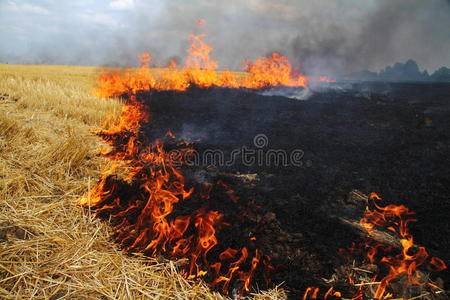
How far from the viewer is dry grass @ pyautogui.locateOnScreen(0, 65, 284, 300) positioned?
76.8 inches

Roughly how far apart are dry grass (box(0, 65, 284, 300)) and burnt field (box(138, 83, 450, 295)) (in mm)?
528

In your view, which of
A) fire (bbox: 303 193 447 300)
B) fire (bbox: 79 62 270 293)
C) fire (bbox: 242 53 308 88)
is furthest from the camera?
fire (bbox: 242 53 308 88)

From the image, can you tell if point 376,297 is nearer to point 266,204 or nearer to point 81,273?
point 266,204

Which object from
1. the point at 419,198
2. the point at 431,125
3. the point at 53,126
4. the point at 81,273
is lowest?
the point at 81,273

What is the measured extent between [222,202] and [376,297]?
5.23 ft

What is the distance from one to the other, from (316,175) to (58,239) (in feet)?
9.80

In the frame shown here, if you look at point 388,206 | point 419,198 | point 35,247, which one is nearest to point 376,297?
point 388,206

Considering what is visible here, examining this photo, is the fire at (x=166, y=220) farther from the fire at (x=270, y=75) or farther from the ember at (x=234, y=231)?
the fire at (x=270, y=75)


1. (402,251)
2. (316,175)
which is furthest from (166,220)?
(402,251)

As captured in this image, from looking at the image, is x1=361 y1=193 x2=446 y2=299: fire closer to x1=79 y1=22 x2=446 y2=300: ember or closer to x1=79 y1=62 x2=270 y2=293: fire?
x1=79 y1=22 x2=446 y2=300: ember

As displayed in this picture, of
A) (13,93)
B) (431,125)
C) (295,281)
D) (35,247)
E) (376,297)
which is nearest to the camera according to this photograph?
(376,297)

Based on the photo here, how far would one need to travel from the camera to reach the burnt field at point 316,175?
2242 millimetres

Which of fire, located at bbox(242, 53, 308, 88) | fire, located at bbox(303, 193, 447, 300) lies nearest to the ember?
fire, located at bbox(303, 193, 447, 300)

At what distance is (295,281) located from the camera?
6.73ft
